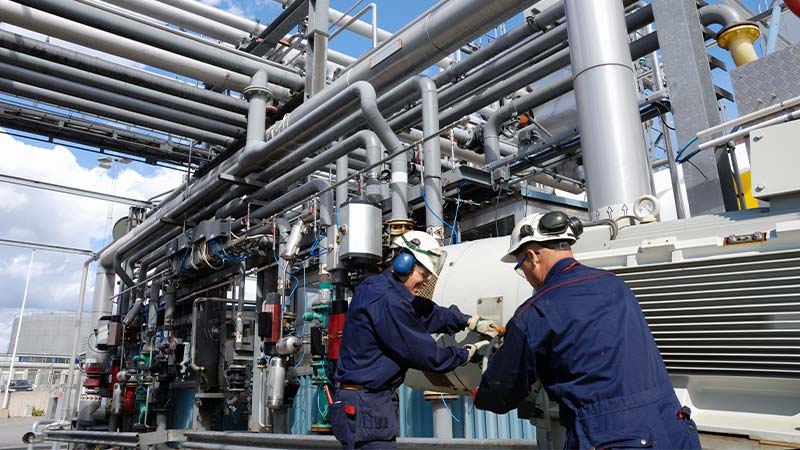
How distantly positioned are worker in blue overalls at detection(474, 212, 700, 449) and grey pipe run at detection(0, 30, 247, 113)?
5.22 m

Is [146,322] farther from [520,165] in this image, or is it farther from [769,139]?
[769,139]

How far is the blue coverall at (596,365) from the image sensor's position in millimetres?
1519

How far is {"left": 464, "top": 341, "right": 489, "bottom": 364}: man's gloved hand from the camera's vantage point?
2.24 meters

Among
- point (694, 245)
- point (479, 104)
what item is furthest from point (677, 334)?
point (479, 104)

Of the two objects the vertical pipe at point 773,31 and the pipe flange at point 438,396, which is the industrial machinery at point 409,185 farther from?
the pipe flange at point 438,396

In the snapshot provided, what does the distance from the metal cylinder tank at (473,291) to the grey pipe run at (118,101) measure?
469 cm

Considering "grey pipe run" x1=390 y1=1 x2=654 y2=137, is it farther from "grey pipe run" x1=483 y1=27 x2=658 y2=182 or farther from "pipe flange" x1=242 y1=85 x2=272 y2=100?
"pipe flange" x1=242 y1=85 x2=272 y2=100

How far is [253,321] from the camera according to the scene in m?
6.51

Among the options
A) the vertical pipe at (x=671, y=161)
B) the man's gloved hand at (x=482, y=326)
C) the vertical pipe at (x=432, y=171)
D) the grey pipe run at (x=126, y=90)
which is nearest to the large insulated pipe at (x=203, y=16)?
the grey pipe run at (x=126, y=90)

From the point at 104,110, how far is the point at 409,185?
3.56 metres

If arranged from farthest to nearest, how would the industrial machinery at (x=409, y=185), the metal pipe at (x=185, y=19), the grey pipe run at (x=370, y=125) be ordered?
the metal pipe at (x=185, y=19) → the grey pipe run at (x=370, y=125) → the industrial machinery at (x=409, y=185)

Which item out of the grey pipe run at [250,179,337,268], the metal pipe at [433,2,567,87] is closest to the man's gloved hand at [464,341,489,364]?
the grey pipe run at [250,179,337,268]

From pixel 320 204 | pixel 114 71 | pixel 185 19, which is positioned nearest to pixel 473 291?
pixel 320 204

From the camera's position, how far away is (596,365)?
1553 millimetres
